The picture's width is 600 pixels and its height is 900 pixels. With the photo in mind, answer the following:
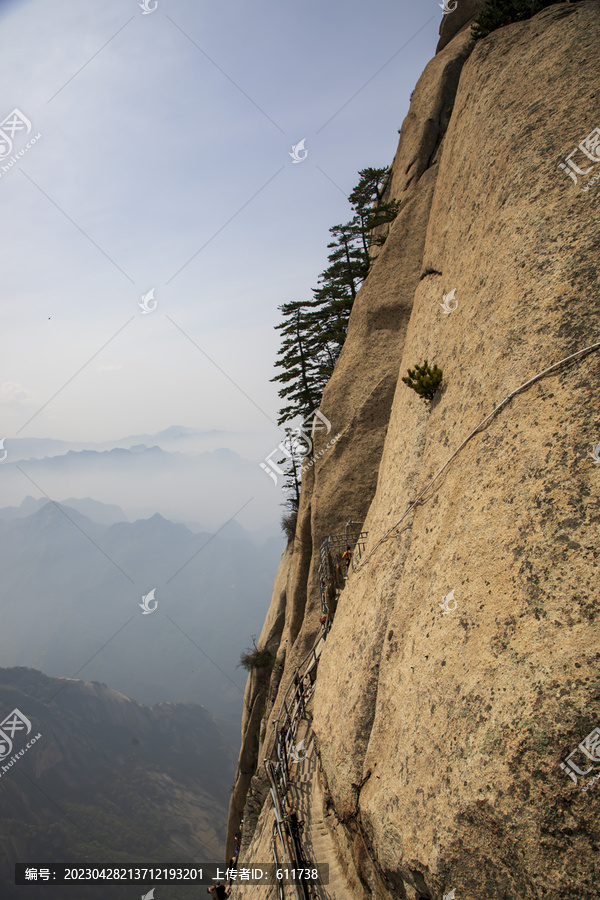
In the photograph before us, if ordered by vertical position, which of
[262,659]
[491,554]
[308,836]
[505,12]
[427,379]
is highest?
[505,12]

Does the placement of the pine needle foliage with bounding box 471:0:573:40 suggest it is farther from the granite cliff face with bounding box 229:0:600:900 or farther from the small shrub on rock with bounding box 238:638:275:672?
the small shrub on rock with bounding box 238:638:275:672

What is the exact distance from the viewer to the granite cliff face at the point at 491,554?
604 centimetres

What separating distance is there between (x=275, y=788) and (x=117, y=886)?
600 feet

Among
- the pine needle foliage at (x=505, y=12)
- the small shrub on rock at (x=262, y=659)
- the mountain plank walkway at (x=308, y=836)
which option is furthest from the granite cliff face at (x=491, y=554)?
the small shrub on rock at (x=262, y=659)

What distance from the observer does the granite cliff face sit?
6039mm

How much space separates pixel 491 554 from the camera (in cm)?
771

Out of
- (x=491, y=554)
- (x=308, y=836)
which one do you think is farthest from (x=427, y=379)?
(x=308, y=836)

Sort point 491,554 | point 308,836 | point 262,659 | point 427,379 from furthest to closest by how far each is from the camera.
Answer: point 262,659 → point 308,836 → point 427,379 → point 491,554

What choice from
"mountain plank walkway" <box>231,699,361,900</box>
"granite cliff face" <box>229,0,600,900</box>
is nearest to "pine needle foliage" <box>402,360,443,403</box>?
"granite cliff face" <box>229,0,600,900</box>

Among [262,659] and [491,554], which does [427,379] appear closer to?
[491,554]

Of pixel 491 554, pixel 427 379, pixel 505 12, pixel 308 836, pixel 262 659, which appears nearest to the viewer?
pixel 491 554

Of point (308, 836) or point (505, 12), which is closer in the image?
point (308, 836)

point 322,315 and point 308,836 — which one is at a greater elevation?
point 322,315

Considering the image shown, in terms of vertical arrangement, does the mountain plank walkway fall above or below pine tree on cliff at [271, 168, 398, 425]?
below
